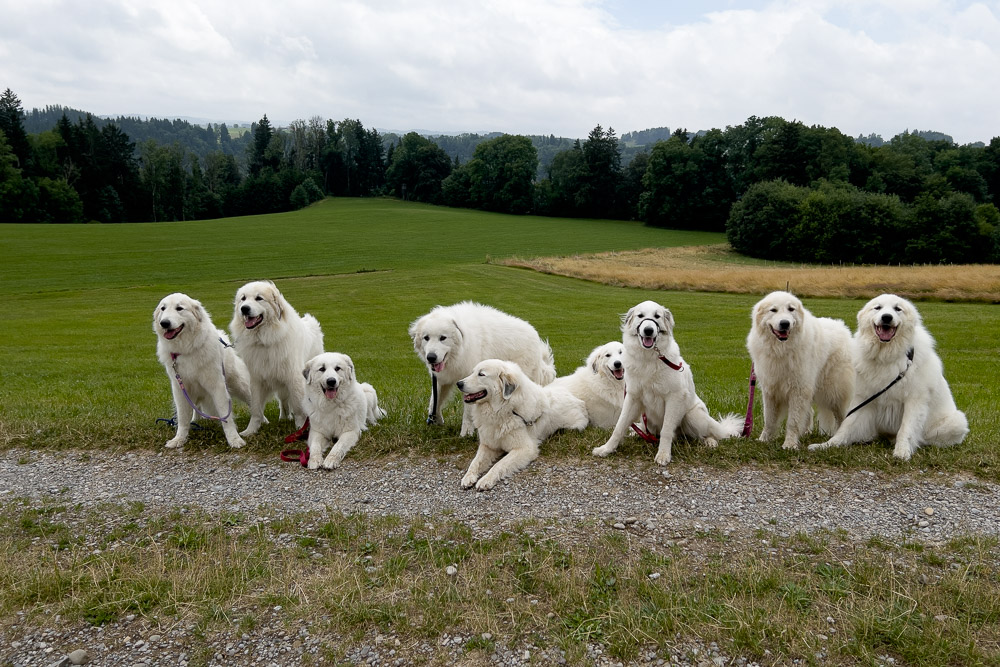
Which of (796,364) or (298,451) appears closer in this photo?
(796,364)

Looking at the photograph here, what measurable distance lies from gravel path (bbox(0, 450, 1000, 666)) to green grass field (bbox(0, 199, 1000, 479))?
408 mm

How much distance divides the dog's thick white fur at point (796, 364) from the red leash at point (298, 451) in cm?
558

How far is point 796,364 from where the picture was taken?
6953 millimetres

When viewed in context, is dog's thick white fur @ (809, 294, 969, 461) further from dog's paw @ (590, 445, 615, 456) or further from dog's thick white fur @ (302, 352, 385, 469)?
dog's thick white fur @ (302, 352, 385, 469)

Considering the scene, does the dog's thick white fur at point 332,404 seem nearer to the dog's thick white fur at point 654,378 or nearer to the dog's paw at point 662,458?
the dog's thick white fur at point 654,378

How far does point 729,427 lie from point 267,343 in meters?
6.17

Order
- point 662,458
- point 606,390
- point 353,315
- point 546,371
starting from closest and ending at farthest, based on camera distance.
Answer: point 662,458 → point 606,390 → point 546,371 → point 353,315

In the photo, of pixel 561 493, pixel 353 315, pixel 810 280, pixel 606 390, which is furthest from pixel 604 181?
pixel 561 493

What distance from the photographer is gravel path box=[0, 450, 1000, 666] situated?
17.5ft

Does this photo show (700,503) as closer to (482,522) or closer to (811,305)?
(482,522)

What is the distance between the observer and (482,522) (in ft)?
18.1

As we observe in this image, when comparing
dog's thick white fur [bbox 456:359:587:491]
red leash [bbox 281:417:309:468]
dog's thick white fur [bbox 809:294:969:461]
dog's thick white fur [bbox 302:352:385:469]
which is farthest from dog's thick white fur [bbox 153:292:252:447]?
dog's thick white fur [bbox 809:294:969:461]

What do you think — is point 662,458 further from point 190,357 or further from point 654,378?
point 190,357

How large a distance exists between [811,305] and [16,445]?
106 feet
